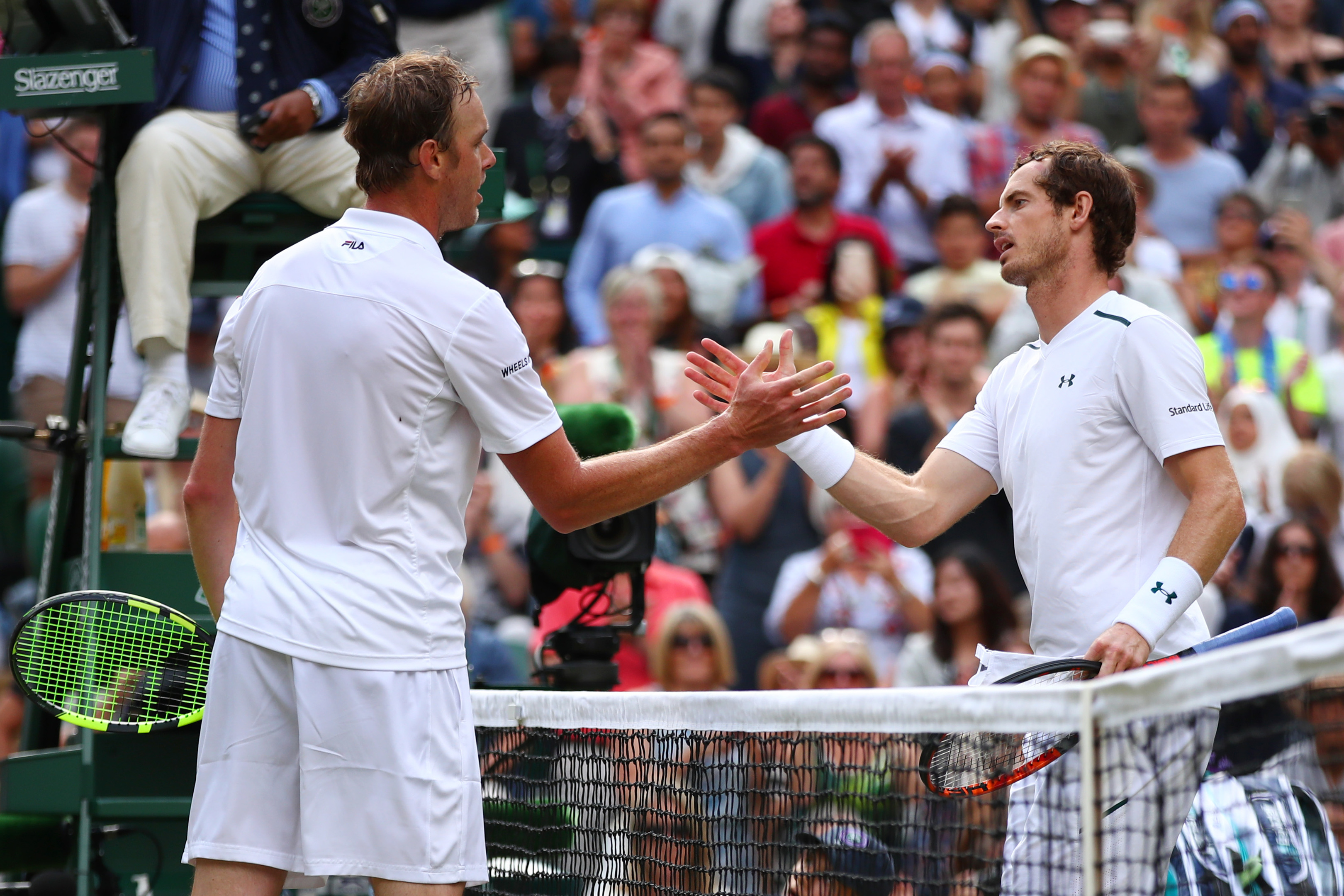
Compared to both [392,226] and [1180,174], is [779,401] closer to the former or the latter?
[392,226]

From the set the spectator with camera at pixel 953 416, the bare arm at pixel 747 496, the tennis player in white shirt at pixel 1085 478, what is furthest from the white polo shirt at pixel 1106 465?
the bare arm at pixel 747 496

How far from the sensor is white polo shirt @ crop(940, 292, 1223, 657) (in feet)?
12.5

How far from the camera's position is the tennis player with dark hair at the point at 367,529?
3.13 m

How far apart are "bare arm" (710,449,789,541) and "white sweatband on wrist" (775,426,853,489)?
12.1ft

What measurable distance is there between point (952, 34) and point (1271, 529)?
5.73 metres

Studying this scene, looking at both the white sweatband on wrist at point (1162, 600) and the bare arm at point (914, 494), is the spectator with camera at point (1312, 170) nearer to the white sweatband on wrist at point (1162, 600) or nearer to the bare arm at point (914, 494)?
the bare arm at point (914, 494)

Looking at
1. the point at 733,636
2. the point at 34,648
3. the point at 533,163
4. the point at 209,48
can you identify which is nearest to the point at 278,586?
the point at 34,648

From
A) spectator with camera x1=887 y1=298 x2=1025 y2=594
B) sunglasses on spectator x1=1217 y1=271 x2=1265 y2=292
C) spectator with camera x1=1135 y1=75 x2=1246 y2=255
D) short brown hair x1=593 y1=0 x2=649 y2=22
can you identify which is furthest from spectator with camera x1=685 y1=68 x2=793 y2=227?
sunglasses on spectator x1=1217 y1=271 x2=1265 y2=292

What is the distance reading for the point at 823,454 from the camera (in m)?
4.31

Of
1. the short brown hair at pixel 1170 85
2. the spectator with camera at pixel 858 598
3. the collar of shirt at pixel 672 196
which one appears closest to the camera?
the spectator with camera at pixel 858 598

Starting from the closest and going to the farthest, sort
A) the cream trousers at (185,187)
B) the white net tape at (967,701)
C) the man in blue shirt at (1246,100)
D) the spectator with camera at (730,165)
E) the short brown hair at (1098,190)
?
the white net tape at (967,701), the short brown hair at (1098,190), the cream trousers at (185,187), the spectator with camera at (730,165), the man in blue shirt at (1246,100)

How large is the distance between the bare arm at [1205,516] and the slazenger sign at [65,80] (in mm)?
3200

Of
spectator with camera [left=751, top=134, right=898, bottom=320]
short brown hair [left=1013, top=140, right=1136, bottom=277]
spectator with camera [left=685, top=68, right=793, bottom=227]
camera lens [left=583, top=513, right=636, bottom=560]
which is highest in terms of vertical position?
spectator with camera [left=685, top=68, right=793, bottom=227]

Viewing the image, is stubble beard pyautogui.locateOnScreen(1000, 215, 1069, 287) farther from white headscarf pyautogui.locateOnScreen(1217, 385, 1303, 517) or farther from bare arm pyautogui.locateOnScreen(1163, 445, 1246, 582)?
white headscarf pyautogui.locateOnScreen(1217, 385, 1303, 517)
